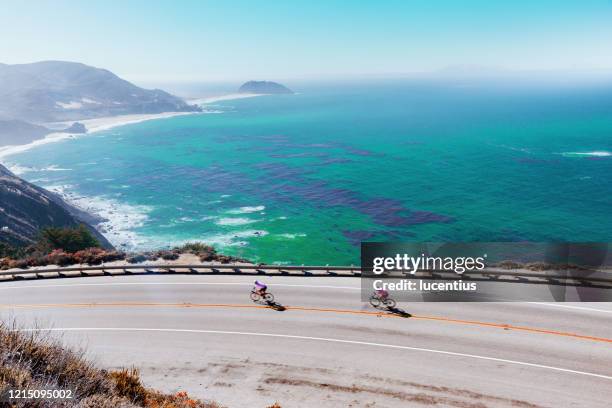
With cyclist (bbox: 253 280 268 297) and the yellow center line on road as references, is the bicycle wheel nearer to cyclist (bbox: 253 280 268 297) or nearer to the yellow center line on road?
the yellow center line on road

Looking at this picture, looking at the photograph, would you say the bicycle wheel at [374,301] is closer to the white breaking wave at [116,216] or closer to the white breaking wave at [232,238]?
the white breaking wave at [232,238]

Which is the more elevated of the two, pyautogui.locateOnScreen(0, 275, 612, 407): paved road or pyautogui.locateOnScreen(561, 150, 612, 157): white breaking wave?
pyautogui.locateOnScreen(561, 150, 612, 157): white breaking wave

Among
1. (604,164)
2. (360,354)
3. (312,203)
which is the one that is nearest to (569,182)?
(604,164)

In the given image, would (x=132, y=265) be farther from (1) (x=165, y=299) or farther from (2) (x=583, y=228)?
(2) (x=583, y=228)

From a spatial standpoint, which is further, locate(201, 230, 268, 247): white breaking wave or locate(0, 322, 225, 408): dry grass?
Result: locate(201, 230, 268, 247): white breaking wave

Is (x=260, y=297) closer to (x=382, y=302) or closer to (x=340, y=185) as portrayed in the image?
(x=382, y=302)

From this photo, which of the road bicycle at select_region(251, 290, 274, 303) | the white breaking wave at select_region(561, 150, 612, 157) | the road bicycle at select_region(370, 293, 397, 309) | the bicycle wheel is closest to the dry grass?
A: the road bicycle at select_region(251, 290, 274, 303)
